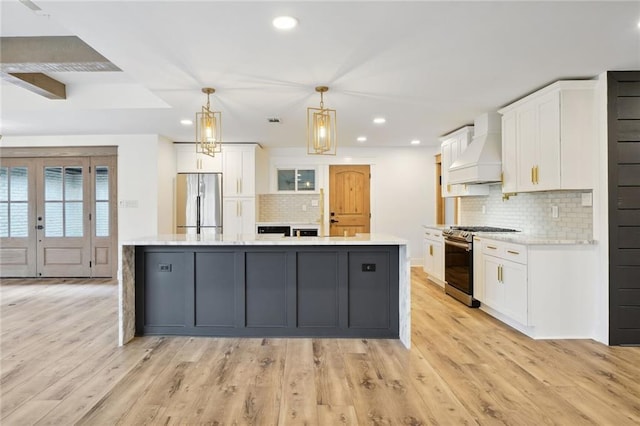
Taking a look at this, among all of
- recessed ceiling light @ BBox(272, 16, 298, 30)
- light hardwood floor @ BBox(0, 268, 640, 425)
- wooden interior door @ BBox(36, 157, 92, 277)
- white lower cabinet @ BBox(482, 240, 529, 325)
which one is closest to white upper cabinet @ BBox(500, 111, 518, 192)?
white lower cabinet @ BBox(482, 240, 529, 325)

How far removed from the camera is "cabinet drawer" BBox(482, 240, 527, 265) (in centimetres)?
351

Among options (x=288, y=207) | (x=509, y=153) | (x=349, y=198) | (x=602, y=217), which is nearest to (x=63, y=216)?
(x=288, y=207)

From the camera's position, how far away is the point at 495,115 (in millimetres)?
4719

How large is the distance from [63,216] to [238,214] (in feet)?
9.41

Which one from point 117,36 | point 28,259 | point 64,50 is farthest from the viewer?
point 28,259

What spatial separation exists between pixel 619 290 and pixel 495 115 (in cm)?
243

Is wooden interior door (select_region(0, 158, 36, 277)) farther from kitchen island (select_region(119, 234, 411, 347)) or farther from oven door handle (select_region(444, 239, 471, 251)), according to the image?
oven door handle (select_region(444, 239, 471, 251))

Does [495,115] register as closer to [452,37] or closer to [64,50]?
[452,37]

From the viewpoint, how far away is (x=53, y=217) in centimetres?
628

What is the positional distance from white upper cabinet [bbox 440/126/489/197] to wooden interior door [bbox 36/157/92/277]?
19.3 ft

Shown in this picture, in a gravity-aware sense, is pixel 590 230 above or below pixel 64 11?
below

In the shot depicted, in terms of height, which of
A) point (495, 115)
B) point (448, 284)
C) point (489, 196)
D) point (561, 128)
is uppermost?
point (495, 115)

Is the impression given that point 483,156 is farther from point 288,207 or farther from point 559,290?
point 288,207

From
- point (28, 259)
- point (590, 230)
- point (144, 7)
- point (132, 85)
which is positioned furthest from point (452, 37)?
point (28, 259)
